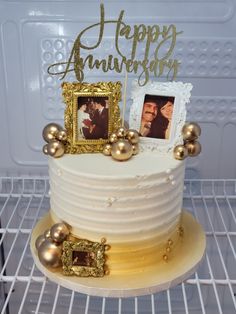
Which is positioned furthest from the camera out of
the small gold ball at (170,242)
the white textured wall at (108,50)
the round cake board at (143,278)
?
the white textured wall at (108,50)

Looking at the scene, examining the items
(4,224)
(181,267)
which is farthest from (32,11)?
(181,267)

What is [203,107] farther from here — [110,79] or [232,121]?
[110,79]

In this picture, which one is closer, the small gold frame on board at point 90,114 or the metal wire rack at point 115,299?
the small gold frame on board at point 90,114

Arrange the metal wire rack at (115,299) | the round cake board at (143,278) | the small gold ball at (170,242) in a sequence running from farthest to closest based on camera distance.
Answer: the metal wire rack at (115,299), the small gold ball at (170,242), the round cake board at (143,278)

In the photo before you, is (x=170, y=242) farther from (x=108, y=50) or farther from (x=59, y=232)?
(x=108, y=50)

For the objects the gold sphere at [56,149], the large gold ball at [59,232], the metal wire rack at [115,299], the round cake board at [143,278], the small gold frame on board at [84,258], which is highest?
the gold sphere at [56,149]

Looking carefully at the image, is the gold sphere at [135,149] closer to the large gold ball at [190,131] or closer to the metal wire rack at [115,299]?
the large gold ball at [190,131]

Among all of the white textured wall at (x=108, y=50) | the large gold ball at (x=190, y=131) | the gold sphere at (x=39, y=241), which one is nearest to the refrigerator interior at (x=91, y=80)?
the white textured wall at (x=108, y=50)

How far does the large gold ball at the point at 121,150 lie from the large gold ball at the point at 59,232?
17 cm

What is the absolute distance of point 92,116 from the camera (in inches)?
38.1

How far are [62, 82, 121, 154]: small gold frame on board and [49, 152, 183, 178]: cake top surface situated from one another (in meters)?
0.03

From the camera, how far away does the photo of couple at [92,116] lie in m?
0.96

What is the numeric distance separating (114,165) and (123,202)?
82mm

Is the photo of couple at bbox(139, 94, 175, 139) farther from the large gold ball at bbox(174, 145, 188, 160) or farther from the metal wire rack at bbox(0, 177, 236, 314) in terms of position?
the metal wire rack at bbox(0, 177, 236, 314)
